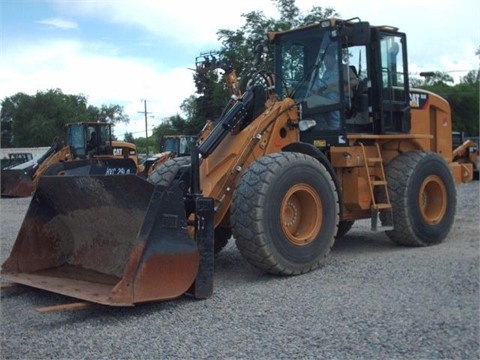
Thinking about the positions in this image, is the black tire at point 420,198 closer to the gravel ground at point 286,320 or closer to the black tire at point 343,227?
the black tire at point 343,227

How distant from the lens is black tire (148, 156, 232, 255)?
717 cm

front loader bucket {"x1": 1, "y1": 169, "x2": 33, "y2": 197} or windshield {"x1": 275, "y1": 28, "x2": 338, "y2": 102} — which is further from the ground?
windshield {"x1": 275, "y1": 28, "x2": 338, "y2": 102}

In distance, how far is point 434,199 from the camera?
8.86 metres

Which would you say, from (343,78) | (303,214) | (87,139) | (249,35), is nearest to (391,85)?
(343,78)

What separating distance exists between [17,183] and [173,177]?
17.2 metres

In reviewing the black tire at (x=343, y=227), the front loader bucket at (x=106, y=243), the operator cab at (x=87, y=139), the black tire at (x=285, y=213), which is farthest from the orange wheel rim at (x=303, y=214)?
the operator cab at (x=87, y=139)

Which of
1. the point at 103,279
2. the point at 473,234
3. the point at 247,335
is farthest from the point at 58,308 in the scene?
the point at 473,234

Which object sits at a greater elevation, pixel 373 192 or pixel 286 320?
pixel 373 192

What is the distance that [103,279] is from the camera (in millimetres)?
5973

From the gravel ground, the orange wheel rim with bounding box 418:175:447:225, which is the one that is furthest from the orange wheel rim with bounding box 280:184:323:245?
the orange wheel rim with bounding box 418:175:447:225

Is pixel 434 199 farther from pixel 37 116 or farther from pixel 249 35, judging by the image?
pixel 37 116

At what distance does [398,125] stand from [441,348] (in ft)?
16.6

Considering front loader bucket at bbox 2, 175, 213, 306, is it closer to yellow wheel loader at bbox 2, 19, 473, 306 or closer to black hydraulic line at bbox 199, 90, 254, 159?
yellow wheel loader at bbox 2, 19, 473, 306

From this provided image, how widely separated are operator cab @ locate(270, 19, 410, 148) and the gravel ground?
199cm
